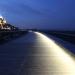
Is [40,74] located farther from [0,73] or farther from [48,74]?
[0,73]

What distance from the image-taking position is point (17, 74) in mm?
13492

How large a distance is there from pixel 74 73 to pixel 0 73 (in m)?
3.13

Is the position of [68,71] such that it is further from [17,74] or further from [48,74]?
[17,74]

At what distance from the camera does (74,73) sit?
1364 cm

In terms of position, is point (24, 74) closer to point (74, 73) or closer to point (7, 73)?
point (7, 73)

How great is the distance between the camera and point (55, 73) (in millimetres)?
13883

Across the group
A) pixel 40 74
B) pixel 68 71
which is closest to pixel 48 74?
pixel 40 74

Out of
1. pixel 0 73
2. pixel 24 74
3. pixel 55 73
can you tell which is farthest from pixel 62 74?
pixel 0 73

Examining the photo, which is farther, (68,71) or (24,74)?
(68,71)

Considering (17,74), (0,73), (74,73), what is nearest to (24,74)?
(17,74)

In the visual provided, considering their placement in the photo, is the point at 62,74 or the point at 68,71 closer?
the point at 62,74

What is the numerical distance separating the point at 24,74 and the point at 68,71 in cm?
209

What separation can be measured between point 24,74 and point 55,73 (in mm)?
1349

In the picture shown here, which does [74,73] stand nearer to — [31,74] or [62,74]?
[62,74]
